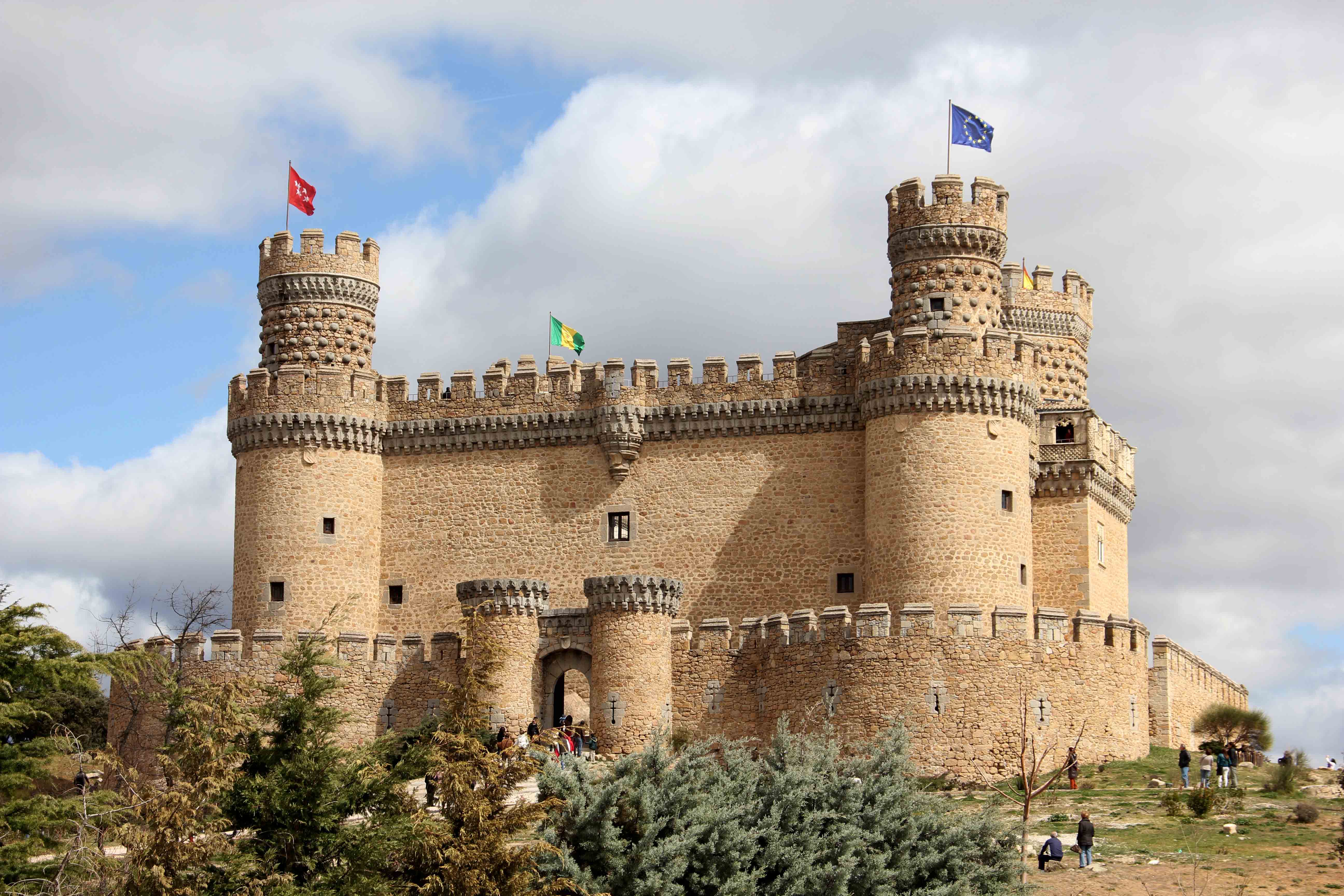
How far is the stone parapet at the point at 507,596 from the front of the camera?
134 feet

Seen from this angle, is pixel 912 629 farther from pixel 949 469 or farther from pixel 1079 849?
pixel 1079 849

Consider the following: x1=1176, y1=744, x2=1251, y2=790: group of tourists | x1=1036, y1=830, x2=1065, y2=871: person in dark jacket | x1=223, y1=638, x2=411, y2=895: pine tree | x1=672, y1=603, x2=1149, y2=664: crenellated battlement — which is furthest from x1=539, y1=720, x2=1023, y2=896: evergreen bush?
x1=1176, y1=744, x2=1251, y2=790: group of tourists

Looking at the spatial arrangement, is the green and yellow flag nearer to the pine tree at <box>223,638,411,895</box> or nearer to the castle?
the castle

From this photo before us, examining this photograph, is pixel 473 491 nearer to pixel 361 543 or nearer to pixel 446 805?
pixel 361 543

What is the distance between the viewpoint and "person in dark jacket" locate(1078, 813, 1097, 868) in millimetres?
30953

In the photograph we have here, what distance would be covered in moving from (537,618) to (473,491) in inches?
253

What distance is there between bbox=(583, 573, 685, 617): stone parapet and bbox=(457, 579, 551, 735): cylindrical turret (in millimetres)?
1372

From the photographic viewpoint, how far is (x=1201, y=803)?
1332 inches

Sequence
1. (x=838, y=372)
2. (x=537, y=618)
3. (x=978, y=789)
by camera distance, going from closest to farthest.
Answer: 1. (x=978, y=789)
2. (x=537, y=618)
3. (x=838, y=372)

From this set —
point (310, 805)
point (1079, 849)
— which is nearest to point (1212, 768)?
point (1079, 849)

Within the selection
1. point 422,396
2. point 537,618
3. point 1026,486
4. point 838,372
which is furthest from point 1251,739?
point 422,396

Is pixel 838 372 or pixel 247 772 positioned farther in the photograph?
pixel 838 372

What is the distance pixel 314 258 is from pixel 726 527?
1196cm

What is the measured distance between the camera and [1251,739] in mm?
47156
